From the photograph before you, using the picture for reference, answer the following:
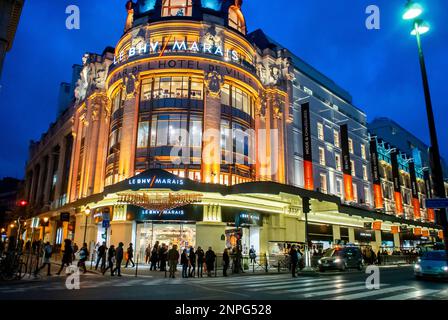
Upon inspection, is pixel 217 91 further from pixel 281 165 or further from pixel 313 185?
pixel 313 185

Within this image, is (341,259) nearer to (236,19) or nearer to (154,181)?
(154,181)

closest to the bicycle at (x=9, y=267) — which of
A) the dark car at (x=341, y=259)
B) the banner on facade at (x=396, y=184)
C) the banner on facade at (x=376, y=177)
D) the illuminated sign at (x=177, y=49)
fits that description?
the dark car at (x=341, y=259)

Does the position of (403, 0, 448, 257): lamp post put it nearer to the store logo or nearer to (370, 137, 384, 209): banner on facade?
the store logo

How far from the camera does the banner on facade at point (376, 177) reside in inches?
1998

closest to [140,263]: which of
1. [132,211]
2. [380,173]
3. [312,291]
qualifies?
[132,211]

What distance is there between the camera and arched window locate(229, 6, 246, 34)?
128 feet

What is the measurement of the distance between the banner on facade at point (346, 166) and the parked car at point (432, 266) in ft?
90.7

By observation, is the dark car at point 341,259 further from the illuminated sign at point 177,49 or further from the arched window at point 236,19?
the arched window at point 236,19

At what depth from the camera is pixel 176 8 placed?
36688 millimetres

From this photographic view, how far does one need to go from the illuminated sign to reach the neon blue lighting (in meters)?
6.57

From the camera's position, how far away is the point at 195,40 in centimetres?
3425

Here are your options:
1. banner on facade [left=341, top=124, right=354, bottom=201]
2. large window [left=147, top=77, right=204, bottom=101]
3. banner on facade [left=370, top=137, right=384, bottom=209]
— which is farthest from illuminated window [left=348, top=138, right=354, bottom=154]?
large window [left=147, top=77, right=204, bottom=101]

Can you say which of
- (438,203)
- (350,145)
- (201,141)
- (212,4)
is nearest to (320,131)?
(350,145)
